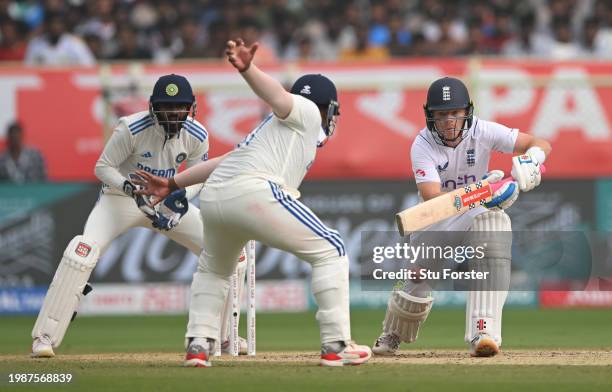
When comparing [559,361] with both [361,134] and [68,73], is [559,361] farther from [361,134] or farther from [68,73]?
[68,73]

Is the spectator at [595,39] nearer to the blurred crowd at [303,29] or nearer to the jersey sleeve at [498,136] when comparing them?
the blurred crowd at [303,29]

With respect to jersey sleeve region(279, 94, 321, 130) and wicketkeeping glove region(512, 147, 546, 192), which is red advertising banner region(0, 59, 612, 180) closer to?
wicketkeeping glove region(512, 147, 546, 192)

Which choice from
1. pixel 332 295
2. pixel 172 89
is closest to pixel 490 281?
pixel 332 295

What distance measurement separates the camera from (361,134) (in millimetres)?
15883

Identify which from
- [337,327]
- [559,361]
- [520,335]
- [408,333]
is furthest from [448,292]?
[337,327]

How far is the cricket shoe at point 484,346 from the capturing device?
8.41 m

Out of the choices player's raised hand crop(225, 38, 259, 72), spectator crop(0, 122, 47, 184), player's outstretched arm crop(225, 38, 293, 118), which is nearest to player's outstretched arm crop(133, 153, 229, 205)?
Answer: player's outstretched arm crop(225, 38, 293, 118)

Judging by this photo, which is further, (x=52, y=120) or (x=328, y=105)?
(x=52, y=120)

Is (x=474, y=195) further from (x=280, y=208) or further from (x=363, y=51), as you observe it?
(x=363, y=51)

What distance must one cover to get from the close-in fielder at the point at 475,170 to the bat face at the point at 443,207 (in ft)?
0.33

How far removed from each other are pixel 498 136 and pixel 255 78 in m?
2.42

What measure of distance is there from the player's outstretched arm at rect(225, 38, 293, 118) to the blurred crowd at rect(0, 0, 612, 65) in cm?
971

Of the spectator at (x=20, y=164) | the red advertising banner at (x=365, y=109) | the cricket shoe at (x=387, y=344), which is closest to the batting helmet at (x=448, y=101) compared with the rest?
the cricket shoe at (x=387, y=344)

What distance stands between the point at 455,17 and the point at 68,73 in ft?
20.0
